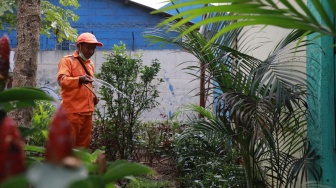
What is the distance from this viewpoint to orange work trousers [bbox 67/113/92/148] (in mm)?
6176

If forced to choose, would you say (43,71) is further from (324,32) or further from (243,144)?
(324,32)

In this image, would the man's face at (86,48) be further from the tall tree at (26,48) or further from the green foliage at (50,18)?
the green foliage at (50,18)

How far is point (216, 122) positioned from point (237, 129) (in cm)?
46

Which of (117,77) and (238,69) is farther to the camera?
(117,77)

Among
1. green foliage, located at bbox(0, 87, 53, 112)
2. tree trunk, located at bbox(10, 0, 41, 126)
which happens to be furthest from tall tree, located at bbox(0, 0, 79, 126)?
green foliage, located at bbox(0, 87, 53, 112)

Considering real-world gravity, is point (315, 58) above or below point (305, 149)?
above

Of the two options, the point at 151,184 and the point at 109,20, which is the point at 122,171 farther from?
the point at 109,20

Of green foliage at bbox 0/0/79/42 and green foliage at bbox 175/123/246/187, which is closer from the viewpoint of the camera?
green foliage at bbox 175/123/246/187

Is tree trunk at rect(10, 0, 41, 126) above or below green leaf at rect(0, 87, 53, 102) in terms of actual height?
above

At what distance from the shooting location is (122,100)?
7.72 m

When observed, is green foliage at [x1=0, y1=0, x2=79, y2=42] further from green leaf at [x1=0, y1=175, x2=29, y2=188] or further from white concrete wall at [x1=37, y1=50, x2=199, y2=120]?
green leaf at [x1=0, y1=175, x2=29, y2=188]

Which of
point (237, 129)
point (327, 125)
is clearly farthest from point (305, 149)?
point (237, 129)

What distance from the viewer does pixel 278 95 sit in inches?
125

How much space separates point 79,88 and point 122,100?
1.64 metres
